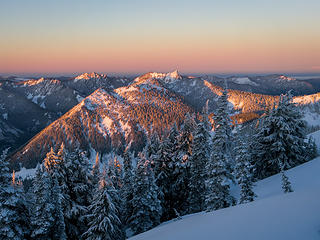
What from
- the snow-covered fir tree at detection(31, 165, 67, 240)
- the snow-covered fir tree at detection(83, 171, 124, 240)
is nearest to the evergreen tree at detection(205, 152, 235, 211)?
the snow-covered fir tree at detection(83, 171, 124, 240)

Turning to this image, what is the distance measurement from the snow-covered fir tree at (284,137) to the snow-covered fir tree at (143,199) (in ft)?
41.8

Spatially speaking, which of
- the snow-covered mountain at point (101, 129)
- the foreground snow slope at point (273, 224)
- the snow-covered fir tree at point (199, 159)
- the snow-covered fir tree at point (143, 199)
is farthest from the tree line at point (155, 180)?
the snow-covered mountain at point (101, 129)

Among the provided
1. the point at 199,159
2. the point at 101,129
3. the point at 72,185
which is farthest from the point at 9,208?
the point at 101,129

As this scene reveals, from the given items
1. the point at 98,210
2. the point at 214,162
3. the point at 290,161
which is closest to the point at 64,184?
the point at 98,210

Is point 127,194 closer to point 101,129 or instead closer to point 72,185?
point 72,185

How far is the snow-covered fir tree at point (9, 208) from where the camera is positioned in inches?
555

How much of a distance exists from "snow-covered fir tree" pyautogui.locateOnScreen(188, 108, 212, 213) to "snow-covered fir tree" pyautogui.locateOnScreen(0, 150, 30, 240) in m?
16.4

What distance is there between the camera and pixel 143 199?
845 inches

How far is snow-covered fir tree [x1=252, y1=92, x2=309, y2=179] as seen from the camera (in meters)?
20.5

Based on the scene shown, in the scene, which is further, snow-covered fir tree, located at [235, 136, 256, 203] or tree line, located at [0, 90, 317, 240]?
tree line, located at [0, 90, 317, 240]

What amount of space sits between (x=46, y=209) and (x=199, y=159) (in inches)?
601

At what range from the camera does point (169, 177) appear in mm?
26609

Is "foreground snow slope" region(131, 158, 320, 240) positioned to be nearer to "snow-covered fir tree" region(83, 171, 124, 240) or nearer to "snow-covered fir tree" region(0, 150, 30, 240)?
"snow-covered fir tree" region(83, 171, 124, 240)

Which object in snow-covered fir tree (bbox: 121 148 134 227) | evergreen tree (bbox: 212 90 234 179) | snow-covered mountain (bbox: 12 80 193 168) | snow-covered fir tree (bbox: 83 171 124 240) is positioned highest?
evergreen tree (bbox: 212 90 234 179)
